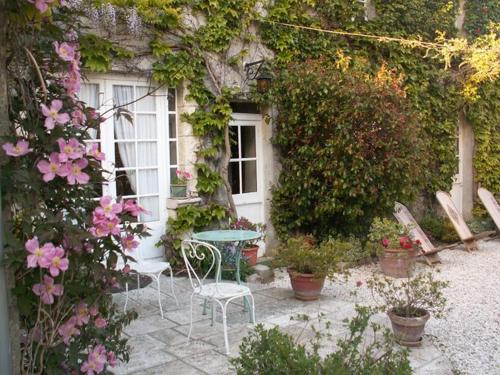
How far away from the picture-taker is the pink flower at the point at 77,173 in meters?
1.98

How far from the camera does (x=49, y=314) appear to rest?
6.87ft

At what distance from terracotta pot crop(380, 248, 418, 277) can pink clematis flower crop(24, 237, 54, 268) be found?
487 cm

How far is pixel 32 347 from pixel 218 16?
17.3ft

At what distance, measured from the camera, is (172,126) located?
6477 mm

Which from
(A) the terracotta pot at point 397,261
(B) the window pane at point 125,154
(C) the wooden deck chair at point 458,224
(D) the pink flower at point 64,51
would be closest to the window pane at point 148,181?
(B) the window pane at point 125,154

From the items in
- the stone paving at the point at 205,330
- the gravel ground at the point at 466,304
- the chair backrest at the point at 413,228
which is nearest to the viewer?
the stone paving at the point at 205,330

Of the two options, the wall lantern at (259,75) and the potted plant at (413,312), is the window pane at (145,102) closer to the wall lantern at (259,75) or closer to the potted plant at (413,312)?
the wall lantern at (259,75)

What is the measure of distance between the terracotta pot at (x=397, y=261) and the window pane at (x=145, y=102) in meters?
3.47

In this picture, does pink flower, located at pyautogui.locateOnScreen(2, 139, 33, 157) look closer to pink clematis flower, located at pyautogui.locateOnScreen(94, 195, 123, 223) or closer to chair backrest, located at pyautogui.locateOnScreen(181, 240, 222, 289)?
pink clematis flower, located at pyautogui.locateOnScreen(94, 195, 123, 223)

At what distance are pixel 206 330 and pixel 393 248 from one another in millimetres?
2896

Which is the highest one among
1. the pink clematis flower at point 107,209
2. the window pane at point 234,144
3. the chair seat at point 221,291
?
the window pane at point 234,144

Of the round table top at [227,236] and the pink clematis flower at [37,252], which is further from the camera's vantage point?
the round table top at [227,236]

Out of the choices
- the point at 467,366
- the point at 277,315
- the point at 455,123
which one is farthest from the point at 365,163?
the point at 455,123

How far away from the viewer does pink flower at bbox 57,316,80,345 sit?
6.96 ft
